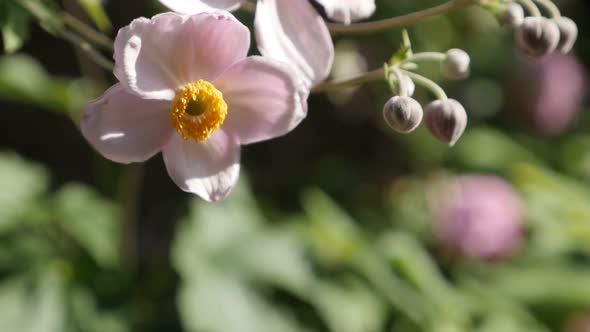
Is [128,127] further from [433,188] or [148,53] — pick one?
[433,188]

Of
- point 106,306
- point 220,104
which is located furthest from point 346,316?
point 220,104

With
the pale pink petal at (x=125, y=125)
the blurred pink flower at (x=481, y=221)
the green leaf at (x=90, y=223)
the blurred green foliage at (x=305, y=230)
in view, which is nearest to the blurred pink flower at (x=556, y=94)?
the blurred green foliage at (x=305, y=230)

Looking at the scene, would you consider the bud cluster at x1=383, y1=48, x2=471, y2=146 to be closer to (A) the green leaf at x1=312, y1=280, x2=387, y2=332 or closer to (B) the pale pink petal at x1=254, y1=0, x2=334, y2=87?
(B) the pale pink petal at x1=254, y1=0, x2=334, y2=87

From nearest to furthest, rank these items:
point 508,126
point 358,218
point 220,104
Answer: point 220,104, point 358,218, point 508,126

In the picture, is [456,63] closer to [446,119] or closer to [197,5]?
[446,119]

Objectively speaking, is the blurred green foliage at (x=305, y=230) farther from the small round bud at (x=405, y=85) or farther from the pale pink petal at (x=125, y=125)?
the small round bud at (x=405, y=85)

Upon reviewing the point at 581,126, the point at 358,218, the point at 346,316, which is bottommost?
the point at 581,126

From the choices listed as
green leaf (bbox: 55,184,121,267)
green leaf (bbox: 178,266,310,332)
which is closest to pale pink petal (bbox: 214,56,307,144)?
green leaf (bbox: 178,266,310,332)
